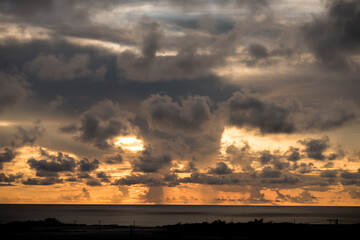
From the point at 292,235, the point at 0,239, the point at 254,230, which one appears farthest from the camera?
the point at 254,230

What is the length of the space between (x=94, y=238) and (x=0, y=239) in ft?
46.5

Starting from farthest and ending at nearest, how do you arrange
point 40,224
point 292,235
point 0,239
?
point 40,224
point 292,235
point 0,239

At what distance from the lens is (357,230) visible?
79.6 m

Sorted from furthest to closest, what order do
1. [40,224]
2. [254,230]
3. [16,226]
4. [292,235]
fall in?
[40,224]
[16,226]
[254,230]
[292,235]

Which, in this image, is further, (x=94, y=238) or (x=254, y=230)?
(x=254, y=230)

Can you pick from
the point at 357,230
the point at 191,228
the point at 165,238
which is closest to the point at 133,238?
the point at 165,238

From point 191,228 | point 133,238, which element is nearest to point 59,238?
point 133,238

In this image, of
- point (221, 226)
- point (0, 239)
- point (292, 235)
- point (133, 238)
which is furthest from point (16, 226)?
point (292, 235)

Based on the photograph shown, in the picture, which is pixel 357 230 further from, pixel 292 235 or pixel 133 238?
pixel 133 238

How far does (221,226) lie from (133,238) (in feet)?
68.0

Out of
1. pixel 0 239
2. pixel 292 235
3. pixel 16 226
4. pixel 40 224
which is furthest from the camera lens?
pixel 40 224

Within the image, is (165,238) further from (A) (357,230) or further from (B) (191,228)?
(A) (357,230)

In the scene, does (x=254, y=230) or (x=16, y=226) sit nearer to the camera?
(x=254, y=230)

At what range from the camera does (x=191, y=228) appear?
80.1m
